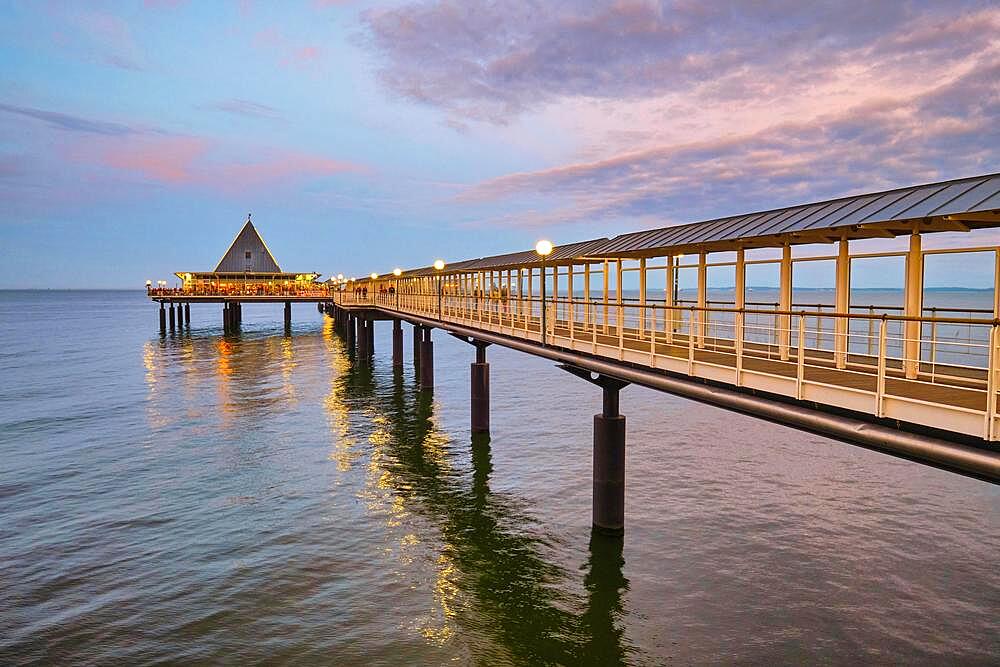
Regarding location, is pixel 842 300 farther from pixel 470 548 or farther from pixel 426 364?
pixel 426 364

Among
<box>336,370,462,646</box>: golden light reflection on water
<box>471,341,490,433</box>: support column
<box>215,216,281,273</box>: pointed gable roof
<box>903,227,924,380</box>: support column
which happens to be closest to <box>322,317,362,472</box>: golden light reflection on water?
<box>336,370,462,646</box>: golden light reflection on water

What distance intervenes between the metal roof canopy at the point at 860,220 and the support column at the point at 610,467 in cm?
379

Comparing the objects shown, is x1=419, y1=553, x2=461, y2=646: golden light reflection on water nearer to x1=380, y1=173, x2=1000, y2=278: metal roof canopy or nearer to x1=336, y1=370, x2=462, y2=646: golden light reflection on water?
x1=336, y1=370, x2=462, y2=646: golden light reflection on water

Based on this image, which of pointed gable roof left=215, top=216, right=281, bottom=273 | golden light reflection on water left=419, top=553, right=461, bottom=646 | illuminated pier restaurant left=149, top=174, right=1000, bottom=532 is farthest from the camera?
pointed gable roof left=215, top=216, right=281, bottom=273

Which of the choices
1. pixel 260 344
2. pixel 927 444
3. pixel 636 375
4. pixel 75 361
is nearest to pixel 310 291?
pixel 260 344

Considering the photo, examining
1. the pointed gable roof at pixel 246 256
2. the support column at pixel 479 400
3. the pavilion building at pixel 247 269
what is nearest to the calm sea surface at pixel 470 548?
the support column at pixel 479 400

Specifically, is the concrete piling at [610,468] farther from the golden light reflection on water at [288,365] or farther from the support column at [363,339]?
the support column at [363,339]

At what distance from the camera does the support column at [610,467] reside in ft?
50.1

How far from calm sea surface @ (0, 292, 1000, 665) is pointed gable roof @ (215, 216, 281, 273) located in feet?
259

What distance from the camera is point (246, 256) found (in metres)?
104

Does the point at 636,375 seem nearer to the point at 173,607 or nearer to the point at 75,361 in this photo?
the point at 173,607

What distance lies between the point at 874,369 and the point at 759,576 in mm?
4871

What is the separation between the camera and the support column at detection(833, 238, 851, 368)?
10.7m

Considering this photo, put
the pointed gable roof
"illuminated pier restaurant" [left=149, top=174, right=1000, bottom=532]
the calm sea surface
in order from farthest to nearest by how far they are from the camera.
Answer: the pointed gable roof < the calm sea surface < "illuminated pier restaurant" [left=149, top=174, right=1000, bottom=532]
